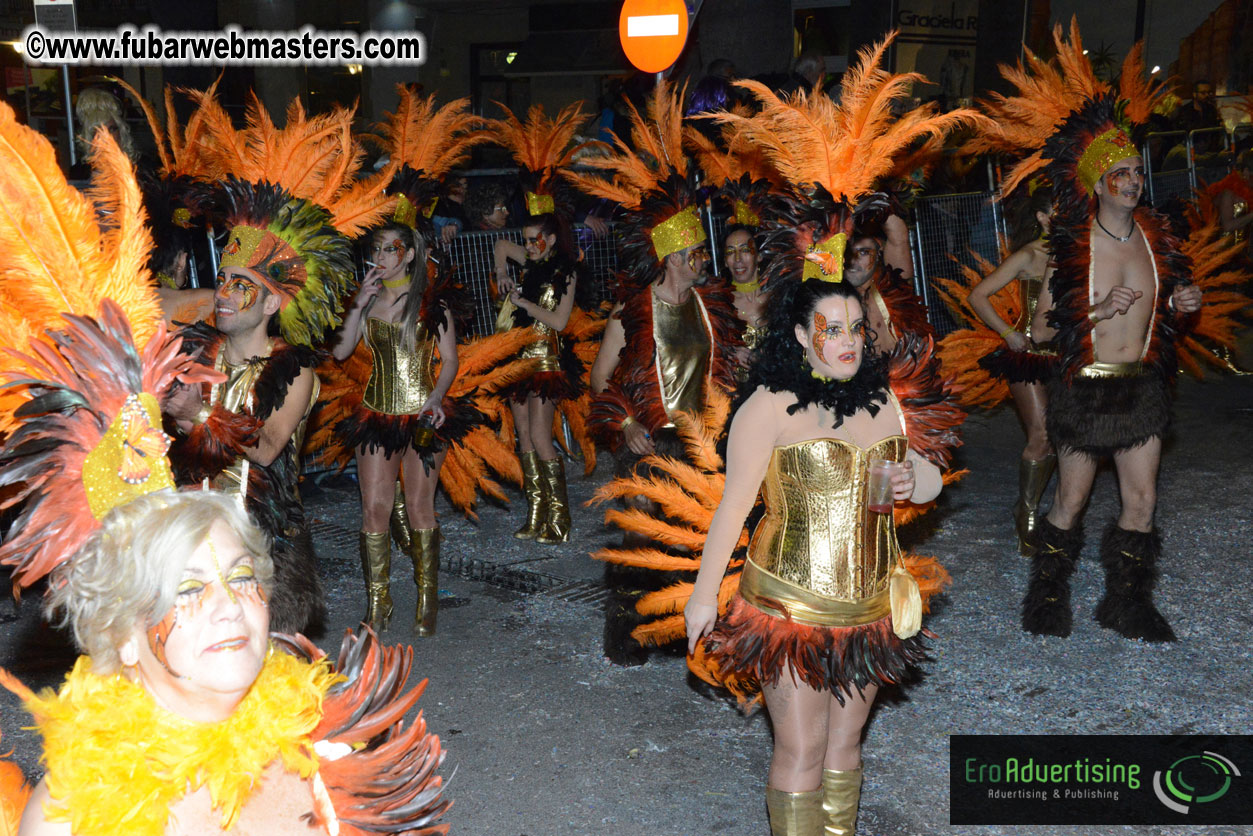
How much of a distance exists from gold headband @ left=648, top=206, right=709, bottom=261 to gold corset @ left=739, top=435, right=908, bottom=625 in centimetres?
211

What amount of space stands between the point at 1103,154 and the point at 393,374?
136 inches

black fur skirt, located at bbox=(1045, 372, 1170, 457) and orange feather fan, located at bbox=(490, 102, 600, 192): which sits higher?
orange feather fan, located at bbox=(490, 102, 600, 192)

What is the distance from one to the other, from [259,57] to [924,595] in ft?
→ 46.9

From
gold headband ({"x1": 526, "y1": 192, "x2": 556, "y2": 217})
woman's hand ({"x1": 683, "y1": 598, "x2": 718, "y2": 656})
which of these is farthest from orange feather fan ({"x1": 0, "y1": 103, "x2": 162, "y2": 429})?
gold headband ({"x1": 526, "y1": 192, "x2": 556, "y2": 217})

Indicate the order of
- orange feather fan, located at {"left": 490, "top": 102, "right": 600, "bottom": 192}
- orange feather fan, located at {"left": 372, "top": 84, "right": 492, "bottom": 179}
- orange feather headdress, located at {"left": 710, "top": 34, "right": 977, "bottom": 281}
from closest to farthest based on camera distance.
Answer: orange feather headdress, located at {"left": 710, "top": 34, "right": 977, "bottom": 281} → orange feather fan, located at {"left": 372, "top": 84, "right": 492, "bottom": 179} → orange feather fan, located at {"left": 490, "top": 102, "right": 600, "bottom": 192}

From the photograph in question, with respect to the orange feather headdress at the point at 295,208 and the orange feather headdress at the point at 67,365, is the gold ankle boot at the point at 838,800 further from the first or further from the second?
the orange feather headdress at the point at 295,208

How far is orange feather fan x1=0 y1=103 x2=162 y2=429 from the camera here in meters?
2.18

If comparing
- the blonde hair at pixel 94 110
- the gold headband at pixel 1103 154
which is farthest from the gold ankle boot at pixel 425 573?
the gold headband at pixel 1103 154

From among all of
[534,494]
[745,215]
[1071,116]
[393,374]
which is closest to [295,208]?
[393,374]

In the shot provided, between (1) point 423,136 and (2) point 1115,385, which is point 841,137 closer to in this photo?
(2) point 1115,385

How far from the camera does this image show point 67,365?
2094mm

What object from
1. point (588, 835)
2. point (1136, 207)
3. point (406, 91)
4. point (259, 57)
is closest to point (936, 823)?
point (588, 835)

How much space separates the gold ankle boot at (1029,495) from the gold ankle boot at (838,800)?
336 centimetres

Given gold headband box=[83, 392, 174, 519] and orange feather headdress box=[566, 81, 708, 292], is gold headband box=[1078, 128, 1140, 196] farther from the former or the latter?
gold headband box=[83, 392, 174, 519]
